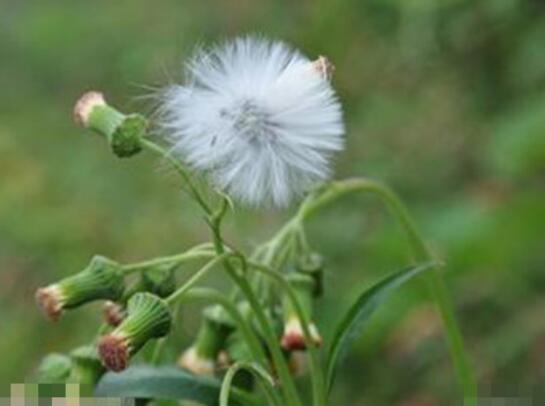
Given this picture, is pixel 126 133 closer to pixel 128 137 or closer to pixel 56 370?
pixel 128 137

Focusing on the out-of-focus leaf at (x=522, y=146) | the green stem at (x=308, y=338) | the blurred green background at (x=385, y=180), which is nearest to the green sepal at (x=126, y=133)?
the green stem at (x=308, y=338)

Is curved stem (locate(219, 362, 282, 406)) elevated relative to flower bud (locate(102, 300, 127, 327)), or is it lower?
lower

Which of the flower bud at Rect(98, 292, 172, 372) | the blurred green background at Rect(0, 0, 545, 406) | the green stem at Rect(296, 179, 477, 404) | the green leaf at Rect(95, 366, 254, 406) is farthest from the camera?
the blurred green background at Rect(0, 0, 545, 406)

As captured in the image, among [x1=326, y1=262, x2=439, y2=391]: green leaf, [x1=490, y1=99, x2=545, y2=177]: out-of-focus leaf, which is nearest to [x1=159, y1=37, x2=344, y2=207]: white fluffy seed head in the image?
[x1=326, y1=262, x2=439, y2=391]: green leaf

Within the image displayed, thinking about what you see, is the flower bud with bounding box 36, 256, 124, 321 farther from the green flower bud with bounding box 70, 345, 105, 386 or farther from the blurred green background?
the blurred green background

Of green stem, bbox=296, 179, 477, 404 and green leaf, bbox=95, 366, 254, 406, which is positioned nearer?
green leaf, bbox=95, 366, 254, 406

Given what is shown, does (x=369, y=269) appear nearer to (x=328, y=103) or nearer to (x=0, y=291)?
(x=0, y=291)

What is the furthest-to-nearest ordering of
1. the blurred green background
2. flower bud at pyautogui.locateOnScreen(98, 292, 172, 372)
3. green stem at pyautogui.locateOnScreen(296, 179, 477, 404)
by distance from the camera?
the blurred green background, green stem at pyautogui.locateOnScreen(296, 179, 477, 404), flower bud at pyautogui.locateOnScreen(98, 292, 172, 372)

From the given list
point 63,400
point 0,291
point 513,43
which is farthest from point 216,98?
point 0,291
